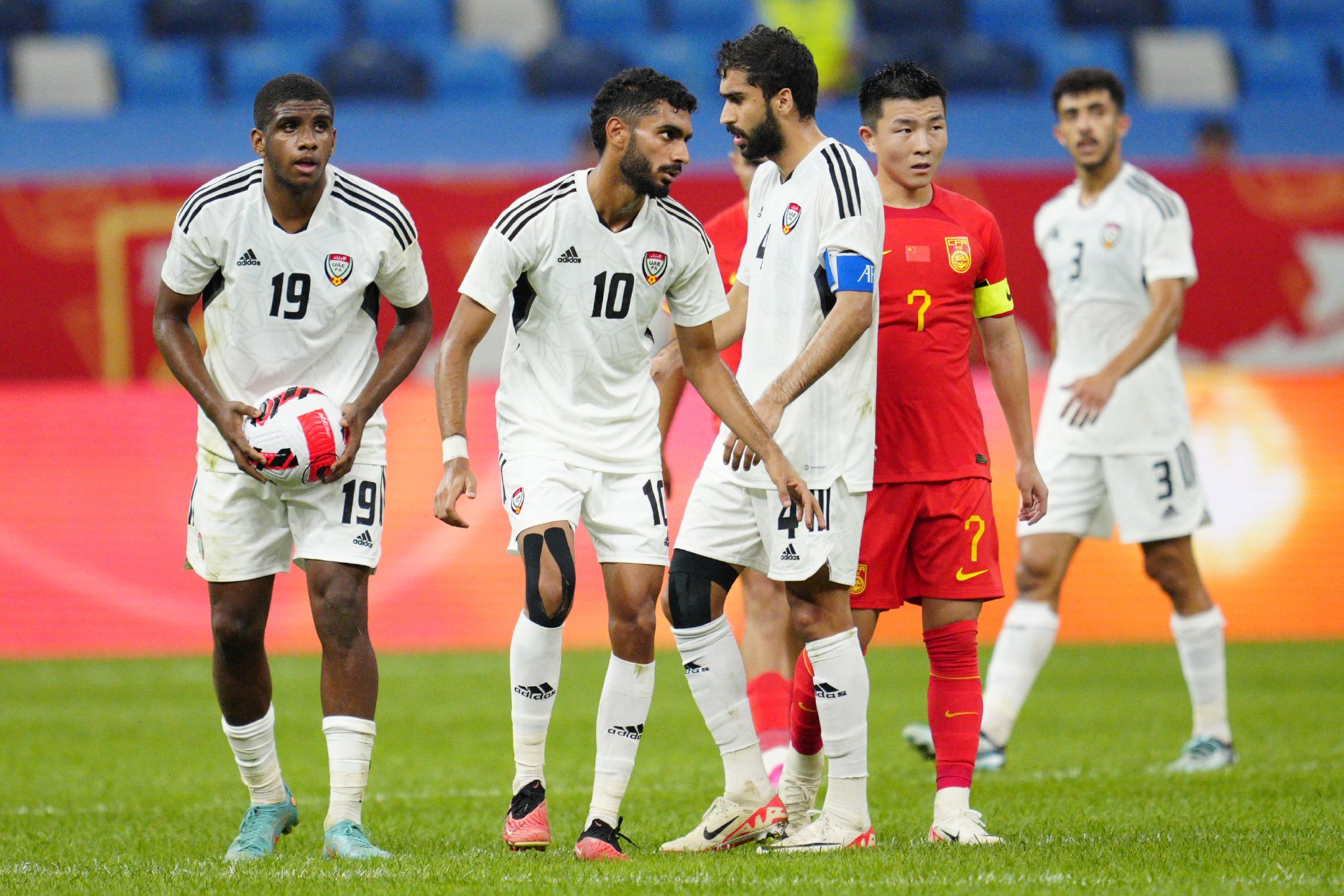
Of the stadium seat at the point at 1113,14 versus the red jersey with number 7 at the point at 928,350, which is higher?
the stadium seat at the point at 1113,14

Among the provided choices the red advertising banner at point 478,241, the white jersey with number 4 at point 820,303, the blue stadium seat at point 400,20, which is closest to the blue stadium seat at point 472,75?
the blue stadium seat at point 400,20

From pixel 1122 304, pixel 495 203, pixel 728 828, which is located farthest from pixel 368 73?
pixel 728 828

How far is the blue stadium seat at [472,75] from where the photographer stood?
18047 millimetres

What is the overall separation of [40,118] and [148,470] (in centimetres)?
600

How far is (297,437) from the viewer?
523cm

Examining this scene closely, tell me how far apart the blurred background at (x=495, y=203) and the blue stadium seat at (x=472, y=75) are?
0.04 metres

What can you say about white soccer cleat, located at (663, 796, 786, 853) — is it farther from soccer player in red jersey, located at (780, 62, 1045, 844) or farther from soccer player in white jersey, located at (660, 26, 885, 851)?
soccer player in red jersey, located at (780, 62, 1045, 844)

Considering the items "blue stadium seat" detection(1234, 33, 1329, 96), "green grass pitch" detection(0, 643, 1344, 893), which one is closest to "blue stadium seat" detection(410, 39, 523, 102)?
"blue stadium seat" detection(1234, 33, 1329, 96)

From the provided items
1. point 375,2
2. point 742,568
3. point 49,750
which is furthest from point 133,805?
point 375,2

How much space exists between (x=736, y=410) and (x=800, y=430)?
21cm

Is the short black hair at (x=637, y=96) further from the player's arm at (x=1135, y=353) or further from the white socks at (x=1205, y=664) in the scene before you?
the white socks at (x=1205, y=664)

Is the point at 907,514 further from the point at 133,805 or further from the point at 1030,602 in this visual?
the point at 133,805

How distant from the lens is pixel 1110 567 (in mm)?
11773

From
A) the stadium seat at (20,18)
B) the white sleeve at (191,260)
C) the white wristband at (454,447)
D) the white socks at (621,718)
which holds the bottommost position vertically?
the white socks at (621,718)
